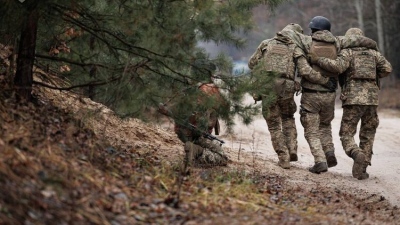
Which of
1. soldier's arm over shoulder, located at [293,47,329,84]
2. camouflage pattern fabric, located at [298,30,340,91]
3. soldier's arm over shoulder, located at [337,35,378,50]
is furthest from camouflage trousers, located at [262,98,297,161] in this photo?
soldier's arm over shoulder, located at [337,35,378,50]

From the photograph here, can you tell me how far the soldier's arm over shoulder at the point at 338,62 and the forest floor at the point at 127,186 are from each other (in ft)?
5.82

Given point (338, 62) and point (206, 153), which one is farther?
point (338, 62)

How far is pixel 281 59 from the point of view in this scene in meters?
12.5

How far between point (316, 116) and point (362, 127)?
2.69 feet

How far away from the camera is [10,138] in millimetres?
7410

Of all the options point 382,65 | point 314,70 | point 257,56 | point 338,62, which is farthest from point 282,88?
point 382,65

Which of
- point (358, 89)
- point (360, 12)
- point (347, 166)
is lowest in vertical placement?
point (347, 166)

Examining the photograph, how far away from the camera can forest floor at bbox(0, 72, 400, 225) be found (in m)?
6.59

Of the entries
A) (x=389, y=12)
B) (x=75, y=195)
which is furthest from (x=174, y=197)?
(x=389, y=12)

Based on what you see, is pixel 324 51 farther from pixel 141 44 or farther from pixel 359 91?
pixel 141 44

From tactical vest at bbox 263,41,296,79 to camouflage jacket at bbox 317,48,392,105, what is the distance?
483 millimetres

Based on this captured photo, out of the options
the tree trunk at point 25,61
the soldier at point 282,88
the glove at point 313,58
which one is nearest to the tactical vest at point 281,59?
the soldier at point 282,88

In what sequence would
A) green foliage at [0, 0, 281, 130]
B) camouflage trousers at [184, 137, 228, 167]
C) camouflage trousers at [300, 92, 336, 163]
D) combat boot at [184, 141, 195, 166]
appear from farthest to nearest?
1. camouflage trousers at [300, 92, 336, 163]
2. camouflage trousers at [184, 137, 228, 167]
3. combat boot at [184, 141, 195, 166]
4. green foliage at [0, 0, 281, 130]

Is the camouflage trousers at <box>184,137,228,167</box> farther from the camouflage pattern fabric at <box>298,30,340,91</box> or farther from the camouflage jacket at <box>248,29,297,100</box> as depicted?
the camouflage pattern fabric at <box>298,30,340,91</box>
